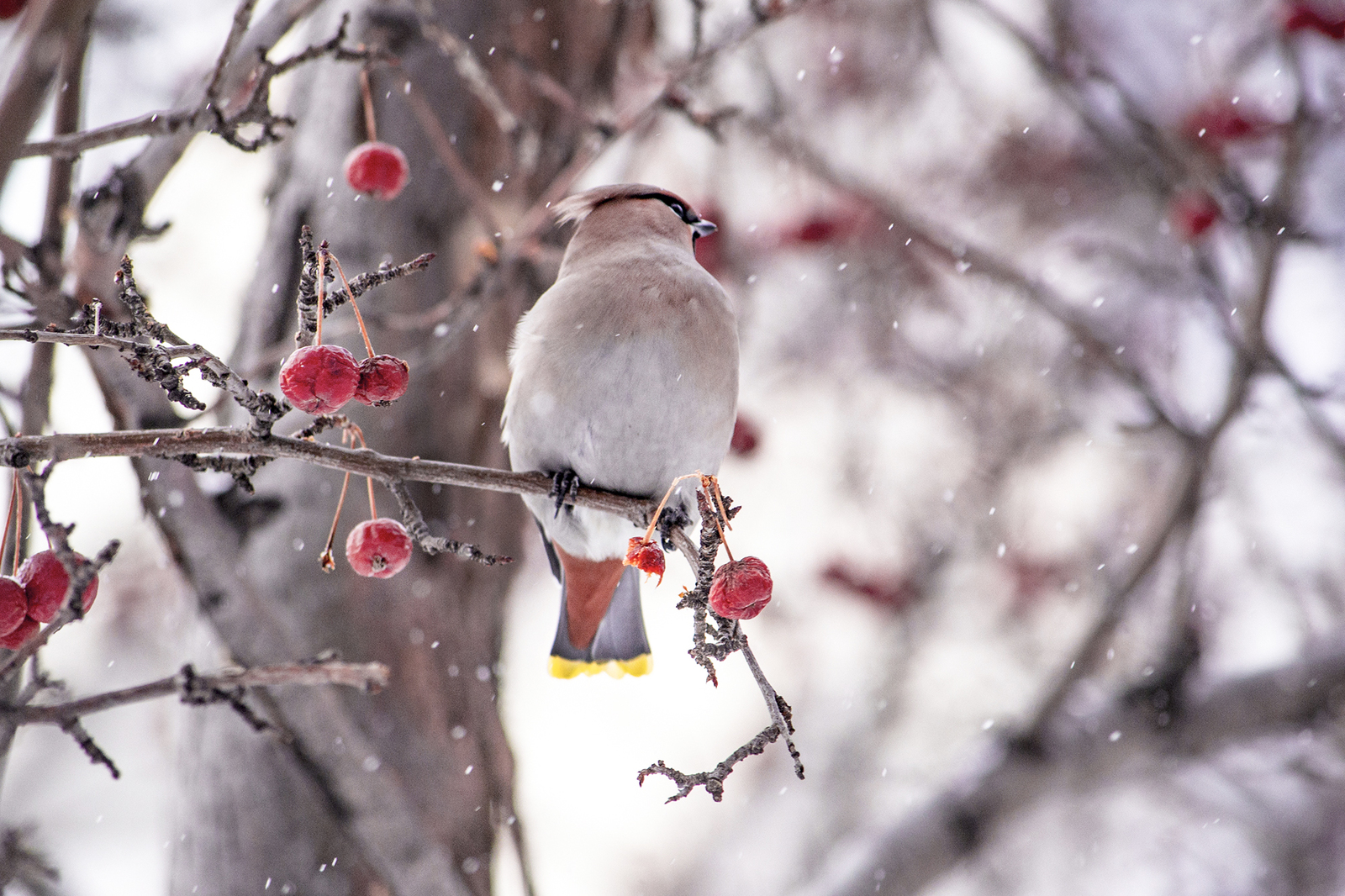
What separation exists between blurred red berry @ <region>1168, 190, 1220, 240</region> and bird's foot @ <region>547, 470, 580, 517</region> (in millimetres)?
2717

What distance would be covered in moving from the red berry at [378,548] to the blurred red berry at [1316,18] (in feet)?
11.7

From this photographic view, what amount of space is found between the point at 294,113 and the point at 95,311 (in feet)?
7.50

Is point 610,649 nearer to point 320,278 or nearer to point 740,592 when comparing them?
point 740,592

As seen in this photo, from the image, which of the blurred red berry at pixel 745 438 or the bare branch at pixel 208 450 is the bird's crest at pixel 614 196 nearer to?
the blurred red berry at pixel 745 438

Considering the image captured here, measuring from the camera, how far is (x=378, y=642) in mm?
2887

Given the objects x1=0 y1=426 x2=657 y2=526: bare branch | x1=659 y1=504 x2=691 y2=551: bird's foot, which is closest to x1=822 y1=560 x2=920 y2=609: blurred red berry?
x1=659 y1=504 x2=691 y2=551: bird's foot

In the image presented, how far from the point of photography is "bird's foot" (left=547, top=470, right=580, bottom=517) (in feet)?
6.02

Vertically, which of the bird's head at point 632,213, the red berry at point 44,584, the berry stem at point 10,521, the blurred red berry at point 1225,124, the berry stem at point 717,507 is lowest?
the berry stem at point 717,507

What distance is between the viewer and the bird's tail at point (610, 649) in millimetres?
2760

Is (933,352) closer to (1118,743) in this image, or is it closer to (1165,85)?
(1165,85)

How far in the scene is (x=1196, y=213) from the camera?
3.96m

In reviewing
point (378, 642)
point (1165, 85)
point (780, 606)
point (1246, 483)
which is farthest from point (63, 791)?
point (1165, 85)

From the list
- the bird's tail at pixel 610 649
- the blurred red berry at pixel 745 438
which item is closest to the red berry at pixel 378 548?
the bird's tail at pixel 610 649

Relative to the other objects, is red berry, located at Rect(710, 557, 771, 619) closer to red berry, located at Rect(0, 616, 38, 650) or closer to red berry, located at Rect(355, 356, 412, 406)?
red berry, located at Rect(355, 356, 412, 406)
